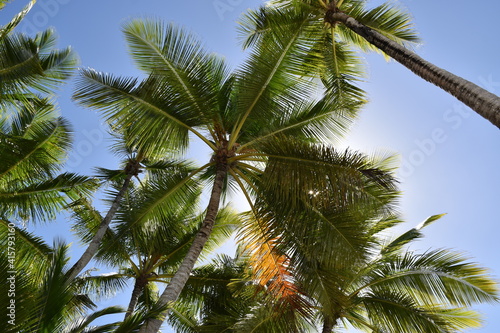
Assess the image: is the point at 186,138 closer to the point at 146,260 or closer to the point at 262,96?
the point at 262,96

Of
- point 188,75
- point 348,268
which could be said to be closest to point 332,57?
point 188,75

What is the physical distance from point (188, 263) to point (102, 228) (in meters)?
4.06

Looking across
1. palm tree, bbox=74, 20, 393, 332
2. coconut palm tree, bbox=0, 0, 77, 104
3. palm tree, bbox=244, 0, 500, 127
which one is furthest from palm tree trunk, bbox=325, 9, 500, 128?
coconut palm tree, bbox=0, 0, 77, 104

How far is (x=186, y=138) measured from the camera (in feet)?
26.1

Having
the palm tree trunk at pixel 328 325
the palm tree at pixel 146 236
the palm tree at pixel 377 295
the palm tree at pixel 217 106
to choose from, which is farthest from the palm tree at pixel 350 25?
the palm tree trunk at pixel 328 325

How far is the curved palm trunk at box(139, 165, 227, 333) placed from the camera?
17.9 ft

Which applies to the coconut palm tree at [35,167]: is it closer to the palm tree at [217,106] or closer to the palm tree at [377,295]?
the palm tree at [217,106]

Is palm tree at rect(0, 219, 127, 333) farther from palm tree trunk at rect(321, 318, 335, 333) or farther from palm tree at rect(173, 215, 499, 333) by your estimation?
palm tree trunk at rect(321, 318, 335, 333)

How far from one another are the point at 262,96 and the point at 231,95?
1.20 meters

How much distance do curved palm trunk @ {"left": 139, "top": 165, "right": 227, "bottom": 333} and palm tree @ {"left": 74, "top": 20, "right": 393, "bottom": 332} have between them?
0.02m

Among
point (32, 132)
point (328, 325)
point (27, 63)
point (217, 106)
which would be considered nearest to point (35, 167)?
point (32, 132)

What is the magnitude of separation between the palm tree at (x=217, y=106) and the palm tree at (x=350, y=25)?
93 cm

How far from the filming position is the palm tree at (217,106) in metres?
7.20

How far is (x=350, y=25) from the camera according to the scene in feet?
23.8
